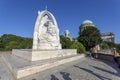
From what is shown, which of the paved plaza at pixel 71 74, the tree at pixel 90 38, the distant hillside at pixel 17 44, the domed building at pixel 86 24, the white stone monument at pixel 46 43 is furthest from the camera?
the domed building at pixel 86 24

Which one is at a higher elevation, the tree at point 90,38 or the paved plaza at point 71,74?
the tree at point 90,38

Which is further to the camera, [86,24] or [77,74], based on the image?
[86,24]

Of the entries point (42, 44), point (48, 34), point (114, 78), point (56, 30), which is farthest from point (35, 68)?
point (56, 30)

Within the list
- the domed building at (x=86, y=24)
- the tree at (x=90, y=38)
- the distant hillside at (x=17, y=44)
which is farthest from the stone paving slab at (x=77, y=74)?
the domed building at (x=86, y=24)

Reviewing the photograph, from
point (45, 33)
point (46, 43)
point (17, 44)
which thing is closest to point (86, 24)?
point (17, 44)

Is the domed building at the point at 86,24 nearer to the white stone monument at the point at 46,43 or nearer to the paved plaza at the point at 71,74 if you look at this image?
the white stone monument at the point at 46,43

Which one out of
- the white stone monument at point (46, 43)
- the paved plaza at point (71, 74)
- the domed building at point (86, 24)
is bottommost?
the paved plaza at point (71, 74)

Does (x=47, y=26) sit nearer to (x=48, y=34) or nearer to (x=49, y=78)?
(x=48, y=34)

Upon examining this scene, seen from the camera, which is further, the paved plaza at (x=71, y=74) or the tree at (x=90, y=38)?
the tree at (x=90, y=38)

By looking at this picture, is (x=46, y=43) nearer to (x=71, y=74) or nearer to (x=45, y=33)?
(x=45, y=33)

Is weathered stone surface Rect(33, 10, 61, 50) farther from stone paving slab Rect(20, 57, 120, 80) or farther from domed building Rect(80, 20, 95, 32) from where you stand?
domed building Rect(80, 20, 95, 32)

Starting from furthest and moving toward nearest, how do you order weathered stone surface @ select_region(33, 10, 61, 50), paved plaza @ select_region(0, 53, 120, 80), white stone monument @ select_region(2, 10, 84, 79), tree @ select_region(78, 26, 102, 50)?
tree @ select_region(78, 26, 102, 50), weathered stone surface @ select_region(33, 10, 61, 50), white stone monument @ select_region(2, 10, 84, 79), paved plaza @ select_region(0, 53, 120, 80)

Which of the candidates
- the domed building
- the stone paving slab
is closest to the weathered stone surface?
the stone paving slab

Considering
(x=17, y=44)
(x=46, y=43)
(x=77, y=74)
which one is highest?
(x=17, y=44)
